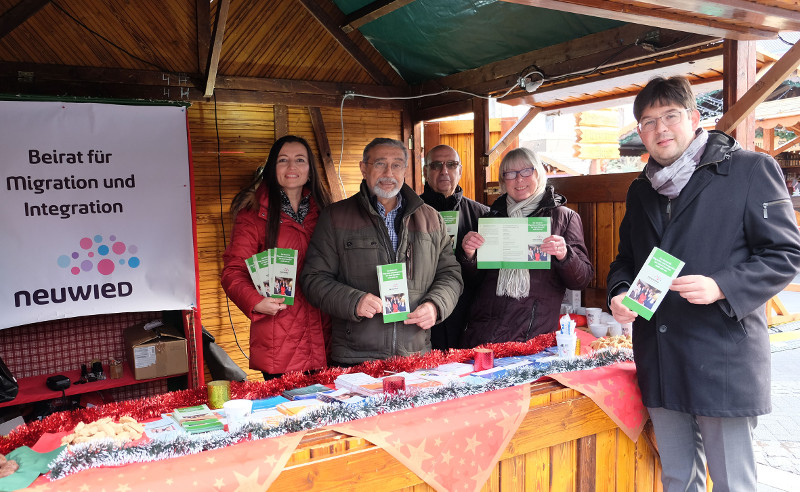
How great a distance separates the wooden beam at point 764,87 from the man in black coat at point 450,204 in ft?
4.89

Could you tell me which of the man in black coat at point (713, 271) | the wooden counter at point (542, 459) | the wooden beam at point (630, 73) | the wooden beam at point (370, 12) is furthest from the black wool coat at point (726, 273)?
the wooden beam at point (370, 12)

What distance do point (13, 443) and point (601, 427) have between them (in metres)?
2.08

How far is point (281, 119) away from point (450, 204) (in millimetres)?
2309

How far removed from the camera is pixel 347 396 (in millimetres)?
2207

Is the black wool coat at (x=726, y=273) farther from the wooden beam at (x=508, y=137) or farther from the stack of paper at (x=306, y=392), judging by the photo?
the wooden beam at (x=508, y=137)

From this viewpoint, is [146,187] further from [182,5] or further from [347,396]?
[347,396]

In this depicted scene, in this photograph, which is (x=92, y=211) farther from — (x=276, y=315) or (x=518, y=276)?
(x=518, y=276)

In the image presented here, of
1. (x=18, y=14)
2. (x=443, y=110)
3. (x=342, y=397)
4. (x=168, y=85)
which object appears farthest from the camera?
(x=443, y=110)

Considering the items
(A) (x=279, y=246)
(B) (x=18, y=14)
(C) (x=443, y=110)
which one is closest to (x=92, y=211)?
(A) (x=279, y=246)

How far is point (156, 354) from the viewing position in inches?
153

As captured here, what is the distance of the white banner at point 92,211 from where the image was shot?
134 inches

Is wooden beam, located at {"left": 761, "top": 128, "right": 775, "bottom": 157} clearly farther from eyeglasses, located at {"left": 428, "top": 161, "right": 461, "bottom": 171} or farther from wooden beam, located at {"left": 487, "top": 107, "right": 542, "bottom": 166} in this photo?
eyeglasses, located at {"left": 428, "top": 161, "right": 461, "bottom": 171}

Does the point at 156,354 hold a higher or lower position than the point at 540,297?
lower

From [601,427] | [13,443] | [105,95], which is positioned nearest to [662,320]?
[601,427]
